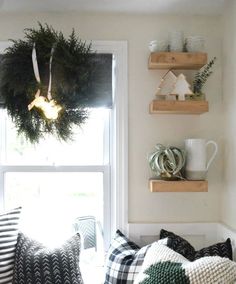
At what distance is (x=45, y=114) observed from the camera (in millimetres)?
1905

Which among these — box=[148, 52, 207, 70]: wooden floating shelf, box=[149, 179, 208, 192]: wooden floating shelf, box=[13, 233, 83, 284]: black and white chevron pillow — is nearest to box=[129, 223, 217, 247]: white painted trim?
box=[149, 179, 208, 192]: wooden floating shelf

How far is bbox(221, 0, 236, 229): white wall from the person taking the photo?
1.93 meters

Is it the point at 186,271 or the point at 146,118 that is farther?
the point at 146,118

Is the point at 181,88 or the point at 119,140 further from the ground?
the point at 181,88

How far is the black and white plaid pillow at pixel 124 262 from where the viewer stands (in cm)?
170

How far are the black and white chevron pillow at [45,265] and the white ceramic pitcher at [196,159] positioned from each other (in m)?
0.81

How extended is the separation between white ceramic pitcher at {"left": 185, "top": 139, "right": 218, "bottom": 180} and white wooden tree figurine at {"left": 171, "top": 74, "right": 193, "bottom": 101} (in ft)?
0.91

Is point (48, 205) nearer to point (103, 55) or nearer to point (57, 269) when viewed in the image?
point (57, 269)

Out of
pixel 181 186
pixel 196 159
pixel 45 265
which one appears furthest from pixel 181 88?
pixel 45 265

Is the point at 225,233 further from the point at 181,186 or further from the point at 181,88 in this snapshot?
the point at 181,88

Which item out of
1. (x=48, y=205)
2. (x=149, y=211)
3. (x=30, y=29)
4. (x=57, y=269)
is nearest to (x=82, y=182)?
(x=48, y=205)

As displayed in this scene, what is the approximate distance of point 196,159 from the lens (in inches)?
75.9

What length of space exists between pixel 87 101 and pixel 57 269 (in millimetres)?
975

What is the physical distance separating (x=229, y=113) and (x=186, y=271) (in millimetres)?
1023
